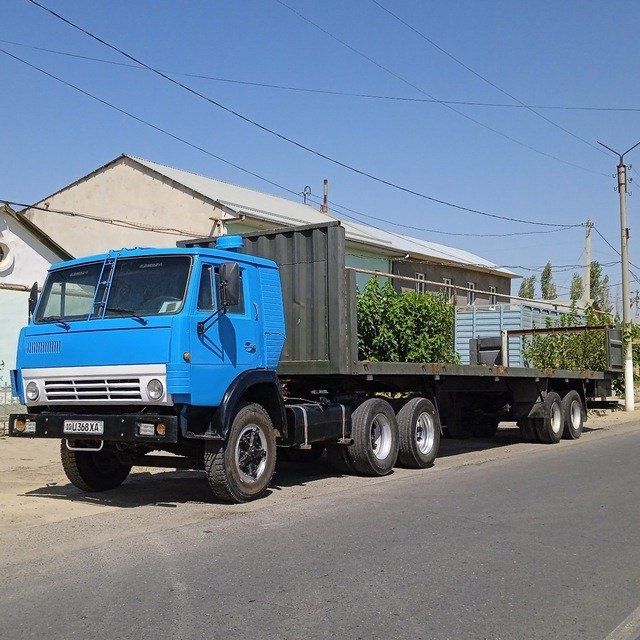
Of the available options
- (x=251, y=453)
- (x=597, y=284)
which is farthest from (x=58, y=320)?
(x=597, y=284)

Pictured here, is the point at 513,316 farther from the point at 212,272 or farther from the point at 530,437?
the point at 212,272

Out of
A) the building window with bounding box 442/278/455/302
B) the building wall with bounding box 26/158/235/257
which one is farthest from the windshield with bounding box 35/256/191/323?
the building wall with bounding box 26/158/235/257

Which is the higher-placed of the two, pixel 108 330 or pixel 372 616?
pixel 108 330

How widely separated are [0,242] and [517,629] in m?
16.3

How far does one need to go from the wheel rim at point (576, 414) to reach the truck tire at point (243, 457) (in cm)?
923

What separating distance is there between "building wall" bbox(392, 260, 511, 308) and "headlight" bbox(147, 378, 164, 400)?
21941mm

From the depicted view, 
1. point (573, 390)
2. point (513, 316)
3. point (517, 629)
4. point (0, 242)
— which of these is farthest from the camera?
point (513, 316)

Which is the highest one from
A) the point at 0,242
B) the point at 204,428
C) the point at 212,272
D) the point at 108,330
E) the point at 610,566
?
the point at 0,242

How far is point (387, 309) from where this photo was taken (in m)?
13.4

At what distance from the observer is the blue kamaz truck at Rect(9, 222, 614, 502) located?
811cm

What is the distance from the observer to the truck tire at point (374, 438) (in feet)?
34.8

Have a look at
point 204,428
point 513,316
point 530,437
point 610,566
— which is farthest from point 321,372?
point 513,316

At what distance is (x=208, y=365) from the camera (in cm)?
828

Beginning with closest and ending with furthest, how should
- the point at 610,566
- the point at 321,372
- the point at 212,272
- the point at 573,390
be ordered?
the point at 610,566, the point at 212,272, the point at 321,372, the point at 573,390
